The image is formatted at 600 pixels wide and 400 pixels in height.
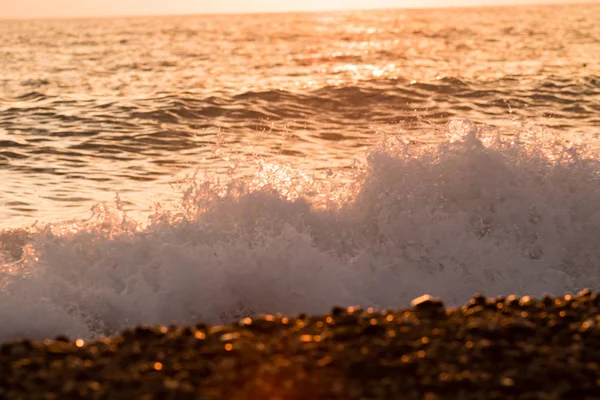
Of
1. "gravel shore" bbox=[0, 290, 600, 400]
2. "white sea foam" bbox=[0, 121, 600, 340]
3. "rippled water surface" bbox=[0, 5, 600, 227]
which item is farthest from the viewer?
"rippled water surface" bbox=[0, 5, 600, 227]

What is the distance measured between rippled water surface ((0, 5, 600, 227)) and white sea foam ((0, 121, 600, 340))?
223 centimetres

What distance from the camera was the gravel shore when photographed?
4867mm

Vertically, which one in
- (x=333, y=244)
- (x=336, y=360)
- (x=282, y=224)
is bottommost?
(x=333, y=244)

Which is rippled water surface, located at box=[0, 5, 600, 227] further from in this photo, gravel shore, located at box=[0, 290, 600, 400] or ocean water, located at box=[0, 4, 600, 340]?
gravel shore, located at box=[0, 290, 600, 400]

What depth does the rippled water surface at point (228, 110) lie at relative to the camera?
14.5 meters

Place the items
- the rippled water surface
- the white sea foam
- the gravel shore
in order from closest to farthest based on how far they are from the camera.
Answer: the gravel shore
the white sea foam
the rippled water surface

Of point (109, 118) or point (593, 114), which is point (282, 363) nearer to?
point (109, 118)

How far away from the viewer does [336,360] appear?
5262mm

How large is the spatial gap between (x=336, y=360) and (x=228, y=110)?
15.4 m

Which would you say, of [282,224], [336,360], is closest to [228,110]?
[282,224]

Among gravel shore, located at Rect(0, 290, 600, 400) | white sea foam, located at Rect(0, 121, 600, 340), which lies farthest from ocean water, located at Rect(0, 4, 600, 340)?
gravel shore, located at Rect(0, 290, 600, 400)

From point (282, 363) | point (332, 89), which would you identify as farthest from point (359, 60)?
point (282, 363)

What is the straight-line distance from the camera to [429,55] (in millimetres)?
37156

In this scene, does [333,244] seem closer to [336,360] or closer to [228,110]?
[336,360]
